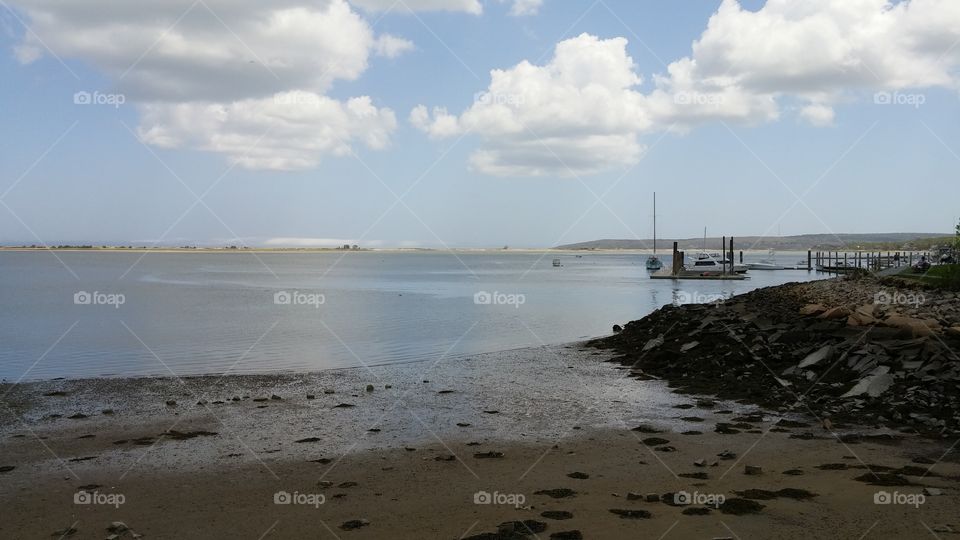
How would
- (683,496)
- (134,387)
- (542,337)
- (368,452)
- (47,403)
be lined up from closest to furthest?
(683,496) → (368,452) → (47,403) → (134,387) → (542,337)

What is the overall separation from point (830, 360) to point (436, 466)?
9.32 metres

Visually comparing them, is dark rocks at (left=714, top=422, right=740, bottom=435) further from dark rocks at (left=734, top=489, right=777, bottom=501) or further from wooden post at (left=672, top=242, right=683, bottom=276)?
wooden post at (left=672, top=242, right=683, bottom=276)

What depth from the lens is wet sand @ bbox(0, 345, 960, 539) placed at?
7086 mm

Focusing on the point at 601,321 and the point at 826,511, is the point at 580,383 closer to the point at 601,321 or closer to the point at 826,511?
the point at 826,511

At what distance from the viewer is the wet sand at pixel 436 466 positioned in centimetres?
709

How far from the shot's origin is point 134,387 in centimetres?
1620

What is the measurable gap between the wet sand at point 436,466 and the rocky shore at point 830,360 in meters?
0.95

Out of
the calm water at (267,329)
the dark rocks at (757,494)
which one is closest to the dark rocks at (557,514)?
the dark rocks at (757,494)

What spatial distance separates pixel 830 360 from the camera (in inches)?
582

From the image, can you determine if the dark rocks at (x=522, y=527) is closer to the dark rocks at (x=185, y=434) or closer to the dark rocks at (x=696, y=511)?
the dark rocks at (x=696, y=511)

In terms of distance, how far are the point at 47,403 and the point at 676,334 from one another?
1514 centimetres

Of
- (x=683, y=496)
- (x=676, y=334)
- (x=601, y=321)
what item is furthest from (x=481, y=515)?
(x=601, y=321)

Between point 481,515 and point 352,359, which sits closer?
point 481,515

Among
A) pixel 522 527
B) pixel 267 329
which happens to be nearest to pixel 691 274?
pixel 267 329
